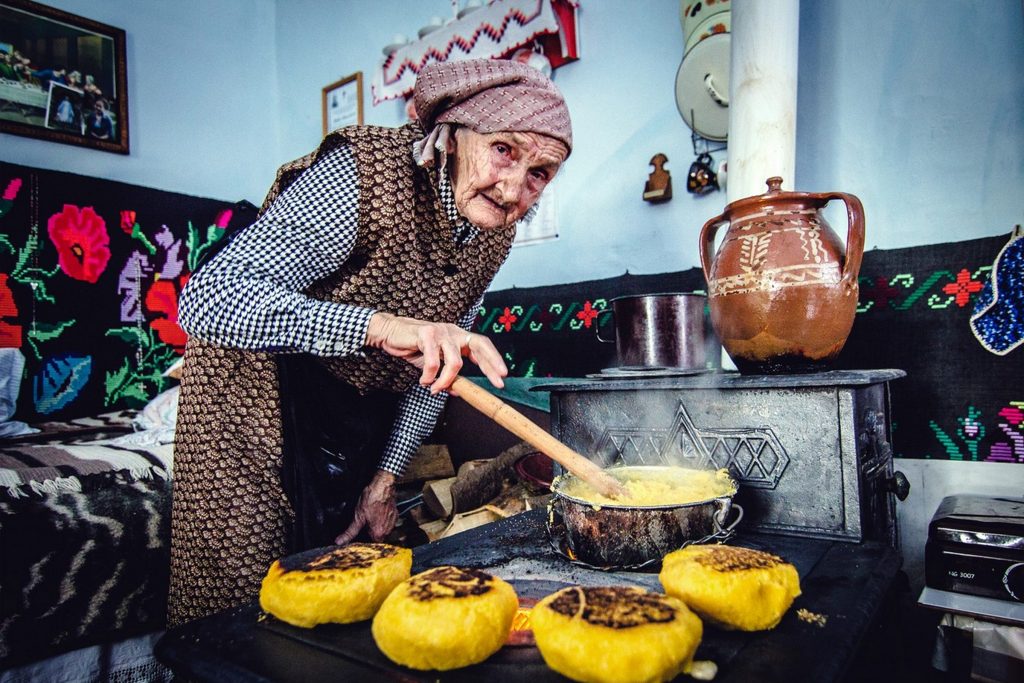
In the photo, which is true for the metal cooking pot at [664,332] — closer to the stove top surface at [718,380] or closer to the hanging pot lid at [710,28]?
the stove top surface at [718,380]

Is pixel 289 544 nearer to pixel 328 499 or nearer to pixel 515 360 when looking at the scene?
pixel 328 499

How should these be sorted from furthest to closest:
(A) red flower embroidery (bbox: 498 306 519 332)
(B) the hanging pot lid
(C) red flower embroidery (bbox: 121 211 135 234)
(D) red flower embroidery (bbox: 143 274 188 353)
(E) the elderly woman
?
(D) red flower embroidery (bbox: 143 274 188 353)
(C) red flower embroidery (bbox: 121 211 135 234)
(A) red flower embroidery (bbox: 498 306 519 332)
(B) the hanging pot lid
(E) the elderly woman

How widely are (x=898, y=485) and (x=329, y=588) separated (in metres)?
1.42

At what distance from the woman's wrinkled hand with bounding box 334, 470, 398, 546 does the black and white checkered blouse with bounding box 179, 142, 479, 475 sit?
78cm

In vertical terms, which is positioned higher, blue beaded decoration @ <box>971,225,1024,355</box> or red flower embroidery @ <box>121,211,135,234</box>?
red flower embroidery @ <box>121,211,135,234</box>

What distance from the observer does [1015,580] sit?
1.41 metres

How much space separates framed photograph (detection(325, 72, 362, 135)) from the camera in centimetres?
436

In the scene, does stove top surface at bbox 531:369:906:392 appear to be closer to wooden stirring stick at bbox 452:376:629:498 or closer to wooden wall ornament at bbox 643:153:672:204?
wooden stirring stick at bbox 452:376:629:498

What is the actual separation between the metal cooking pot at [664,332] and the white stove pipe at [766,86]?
504mm

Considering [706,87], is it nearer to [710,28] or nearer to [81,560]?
[710,28]

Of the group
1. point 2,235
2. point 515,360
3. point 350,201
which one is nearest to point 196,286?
point 350,201

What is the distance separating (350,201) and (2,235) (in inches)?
126

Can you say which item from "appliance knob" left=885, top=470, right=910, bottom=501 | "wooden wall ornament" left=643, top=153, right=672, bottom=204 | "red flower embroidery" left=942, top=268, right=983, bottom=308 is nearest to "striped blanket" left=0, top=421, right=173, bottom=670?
"wooden wall ornament" left=643, top=153, right=672, bottom=204

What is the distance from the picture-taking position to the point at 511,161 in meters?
1.62
